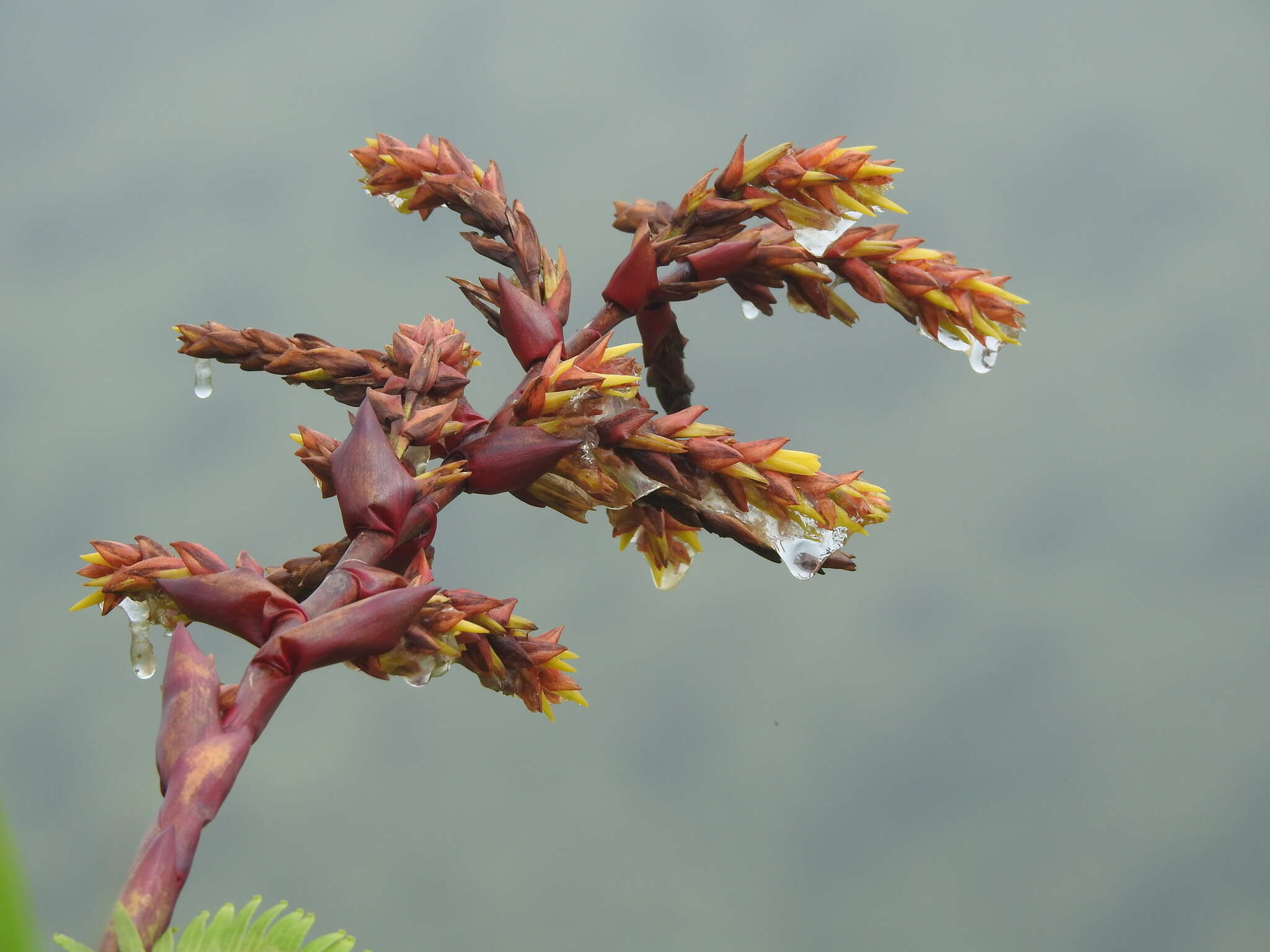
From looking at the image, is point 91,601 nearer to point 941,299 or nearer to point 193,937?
point 193,937

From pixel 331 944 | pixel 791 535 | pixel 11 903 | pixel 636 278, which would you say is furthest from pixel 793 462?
pixel 11 903

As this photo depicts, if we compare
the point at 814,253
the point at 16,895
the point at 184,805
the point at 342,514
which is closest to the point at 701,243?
the point at 814,253

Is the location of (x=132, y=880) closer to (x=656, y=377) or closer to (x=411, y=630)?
(x=411, y=630)

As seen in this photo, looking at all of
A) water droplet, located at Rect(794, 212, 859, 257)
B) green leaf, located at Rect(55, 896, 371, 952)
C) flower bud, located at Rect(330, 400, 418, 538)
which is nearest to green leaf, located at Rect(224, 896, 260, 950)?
green leaf, located at Rect(55, 896, 371, 952)

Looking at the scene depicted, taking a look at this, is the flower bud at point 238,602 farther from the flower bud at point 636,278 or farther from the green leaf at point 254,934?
the flower bud at point 636,278

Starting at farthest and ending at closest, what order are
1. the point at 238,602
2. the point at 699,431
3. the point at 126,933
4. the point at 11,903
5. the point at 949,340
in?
the point at 949,340, the point at 699,431, the point at 238,602, the point at 126,933, the point at 11,903

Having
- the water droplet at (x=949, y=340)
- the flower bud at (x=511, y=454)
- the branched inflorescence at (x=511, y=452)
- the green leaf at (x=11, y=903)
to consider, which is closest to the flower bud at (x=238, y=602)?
the branched inflorescence at (x=511, y=452)
